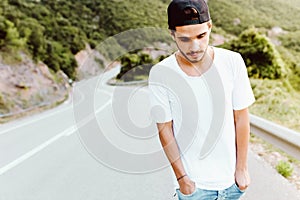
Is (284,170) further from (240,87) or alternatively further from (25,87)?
(25,87)

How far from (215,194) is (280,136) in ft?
15.1

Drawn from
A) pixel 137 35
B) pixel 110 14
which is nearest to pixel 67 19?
pixel 110 14

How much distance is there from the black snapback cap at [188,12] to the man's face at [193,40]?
24 millimetres

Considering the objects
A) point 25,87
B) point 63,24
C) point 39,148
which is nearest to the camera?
point 39,148

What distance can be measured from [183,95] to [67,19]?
215ft

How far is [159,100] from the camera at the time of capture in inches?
88.5

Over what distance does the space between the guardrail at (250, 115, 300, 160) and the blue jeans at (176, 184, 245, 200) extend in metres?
3.73

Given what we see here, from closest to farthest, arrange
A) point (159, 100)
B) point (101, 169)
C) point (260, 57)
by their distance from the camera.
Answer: point (159, 100), point (101, 169), point (260, 57)

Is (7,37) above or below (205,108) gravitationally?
below

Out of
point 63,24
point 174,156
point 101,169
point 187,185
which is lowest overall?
point 63,24

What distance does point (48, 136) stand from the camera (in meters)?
12.9

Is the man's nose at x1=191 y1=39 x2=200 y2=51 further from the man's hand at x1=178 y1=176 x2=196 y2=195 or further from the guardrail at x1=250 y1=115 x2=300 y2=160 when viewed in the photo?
the guardrail at x1=250 y1=115 x2=300 y2=160

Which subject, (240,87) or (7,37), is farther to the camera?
(7,37)

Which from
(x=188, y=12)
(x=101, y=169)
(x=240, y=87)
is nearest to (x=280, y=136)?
(x=101, y=169)
